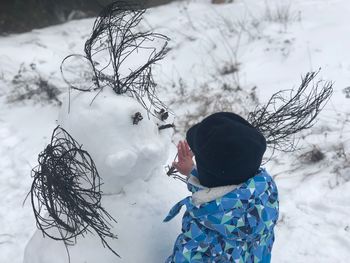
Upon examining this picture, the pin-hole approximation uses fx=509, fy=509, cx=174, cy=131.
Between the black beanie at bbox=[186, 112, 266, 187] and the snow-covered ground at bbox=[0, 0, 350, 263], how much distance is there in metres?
0.33

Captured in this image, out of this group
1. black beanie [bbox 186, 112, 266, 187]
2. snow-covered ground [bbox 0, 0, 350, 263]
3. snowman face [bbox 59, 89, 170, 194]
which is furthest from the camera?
snow-covered ground [bbox 0, 0, 350, 263]

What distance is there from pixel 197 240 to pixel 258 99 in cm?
248

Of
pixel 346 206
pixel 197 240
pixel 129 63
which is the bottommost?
pixel 346 206

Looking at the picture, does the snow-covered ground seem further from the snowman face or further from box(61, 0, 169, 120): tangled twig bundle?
box(61, 0, 169, 120): tangled twig bundle

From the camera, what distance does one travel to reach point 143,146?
177 cm

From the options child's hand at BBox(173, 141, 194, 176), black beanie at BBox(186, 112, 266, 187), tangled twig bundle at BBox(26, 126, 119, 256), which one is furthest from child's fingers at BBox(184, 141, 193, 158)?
tangled twig bundle at BBox(26, 126, 119, 256)

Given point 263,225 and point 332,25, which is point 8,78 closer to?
point 332,25

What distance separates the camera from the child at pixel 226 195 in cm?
161

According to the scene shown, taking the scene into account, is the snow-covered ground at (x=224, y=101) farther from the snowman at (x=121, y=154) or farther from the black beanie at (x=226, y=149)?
the black beanie at (x=226, y=149)

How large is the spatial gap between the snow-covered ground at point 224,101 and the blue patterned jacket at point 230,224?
23 centimetres

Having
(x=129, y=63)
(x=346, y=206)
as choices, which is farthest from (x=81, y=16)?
(x=346, y=206)

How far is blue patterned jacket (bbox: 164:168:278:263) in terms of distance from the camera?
164 centimetres

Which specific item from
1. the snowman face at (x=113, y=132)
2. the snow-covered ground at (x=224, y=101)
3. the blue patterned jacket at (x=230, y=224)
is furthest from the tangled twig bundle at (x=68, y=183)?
the blue patterned jacket at (x=230, y=224)

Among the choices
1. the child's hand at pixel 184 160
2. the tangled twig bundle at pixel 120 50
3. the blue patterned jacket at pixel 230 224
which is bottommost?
the blue patterned jacket at pixel 230 224
